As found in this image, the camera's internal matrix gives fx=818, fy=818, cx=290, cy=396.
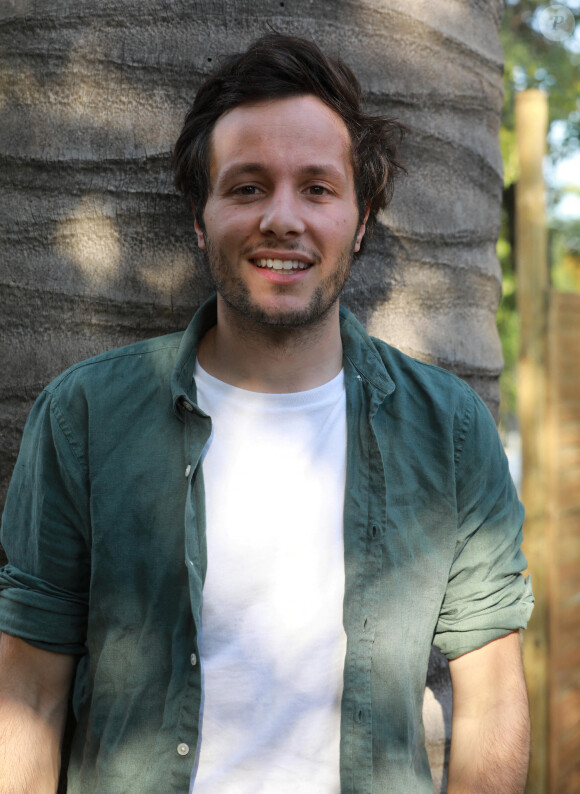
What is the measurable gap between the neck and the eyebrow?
286 millimetres

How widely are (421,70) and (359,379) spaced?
34.8 inches

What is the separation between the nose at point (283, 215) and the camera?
1801mm

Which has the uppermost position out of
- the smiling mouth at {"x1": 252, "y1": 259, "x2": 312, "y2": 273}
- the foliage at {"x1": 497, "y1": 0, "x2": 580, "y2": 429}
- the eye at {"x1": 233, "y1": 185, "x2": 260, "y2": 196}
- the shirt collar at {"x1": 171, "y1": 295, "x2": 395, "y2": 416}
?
the foliage at {"x1": 497, "y1": 0, "x2": 580, "y2": 429}

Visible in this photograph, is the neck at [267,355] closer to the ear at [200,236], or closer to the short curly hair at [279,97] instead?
the ear at [200,236]

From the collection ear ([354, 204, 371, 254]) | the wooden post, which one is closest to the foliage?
the wooden post

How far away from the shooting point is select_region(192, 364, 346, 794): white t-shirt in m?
1.71

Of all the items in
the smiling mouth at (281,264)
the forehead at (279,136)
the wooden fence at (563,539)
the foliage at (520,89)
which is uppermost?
the foliage at (520,89)

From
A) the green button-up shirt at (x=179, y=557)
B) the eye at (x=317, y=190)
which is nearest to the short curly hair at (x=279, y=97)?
the eye at (x=317, y=190)

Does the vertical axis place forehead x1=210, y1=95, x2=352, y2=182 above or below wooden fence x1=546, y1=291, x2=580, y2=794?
above

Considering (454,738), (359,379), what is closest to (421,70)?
(359,379)

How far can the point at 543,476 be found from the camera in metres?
3.67

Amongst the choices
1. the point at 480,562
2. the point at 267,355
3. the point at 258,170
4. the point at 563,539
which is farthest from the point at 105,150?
the point at 563,539

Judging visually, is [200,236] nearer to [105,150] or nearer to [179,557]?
[105,150]

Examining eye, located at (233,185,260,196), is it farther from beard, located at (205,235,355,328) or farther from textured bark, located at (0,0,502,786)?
textured bark, located at (0,0,502,786)
